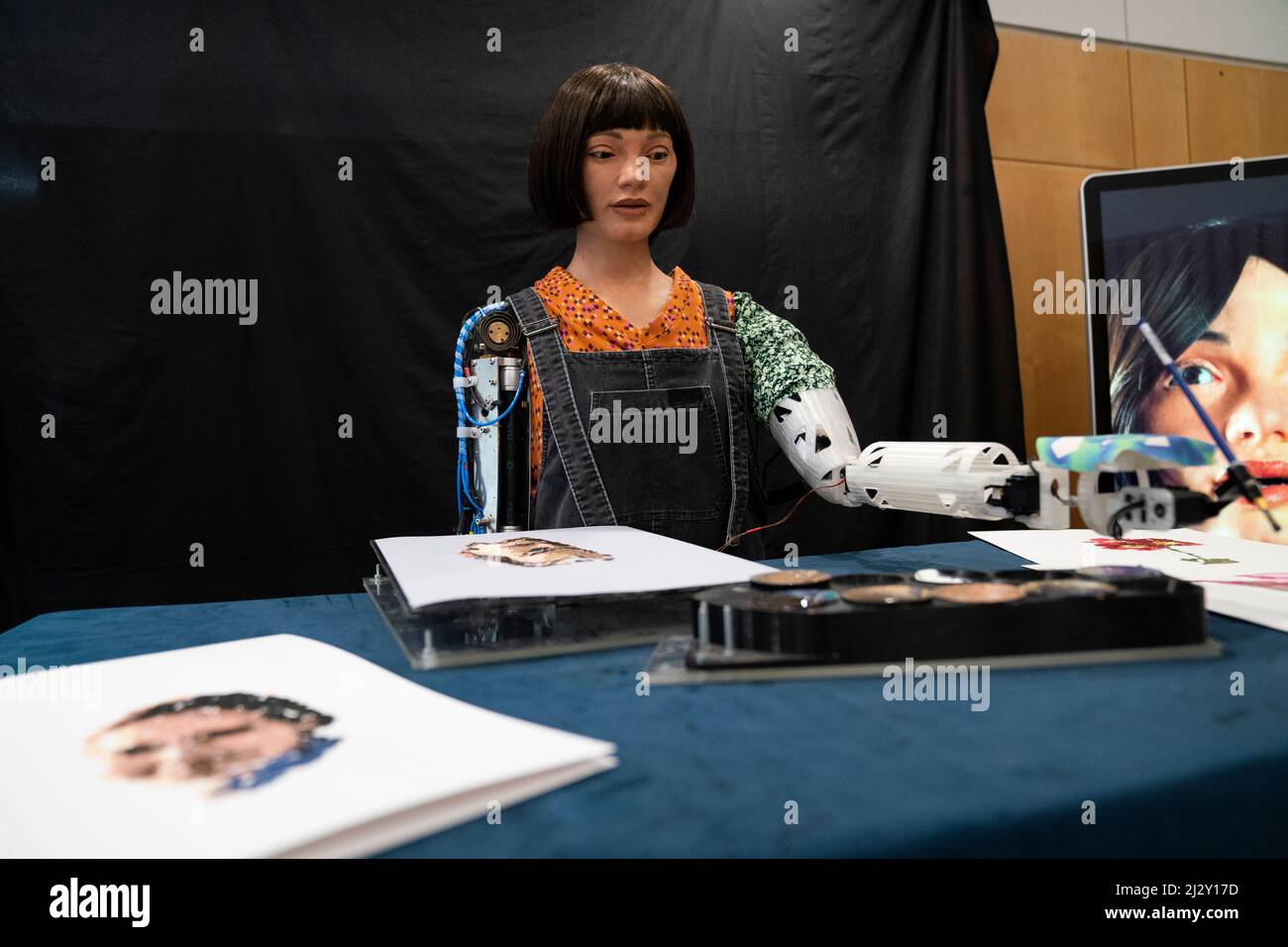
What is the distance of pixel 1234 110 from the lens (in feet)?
9.07

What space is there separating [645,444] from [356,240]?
3.19 feet

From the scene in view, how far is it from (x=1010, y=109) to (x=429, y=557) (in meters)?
2.39

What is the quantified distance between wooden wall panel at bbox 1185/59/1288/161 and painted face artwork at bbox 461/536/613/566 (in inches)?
109

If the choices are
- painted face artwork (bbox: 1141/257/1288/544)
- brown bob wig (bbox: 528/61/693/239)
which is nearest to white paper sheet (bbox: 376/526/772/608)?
brown bob wig (bbox: 528/61/693/239)

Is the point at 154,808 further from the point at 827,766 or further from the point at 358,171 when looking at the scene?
the point at 358,171

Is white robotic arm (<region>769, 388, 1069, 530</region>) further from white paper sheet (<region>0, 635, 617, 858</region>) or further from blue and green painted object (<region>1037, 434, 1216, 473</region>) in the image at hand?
white paper sheet (<region>0, 635, 617, 858</region>)

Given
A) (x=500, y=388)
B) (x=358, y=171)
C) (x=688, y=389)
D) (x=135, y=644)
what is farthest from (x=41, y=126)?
(x=135, y=644)

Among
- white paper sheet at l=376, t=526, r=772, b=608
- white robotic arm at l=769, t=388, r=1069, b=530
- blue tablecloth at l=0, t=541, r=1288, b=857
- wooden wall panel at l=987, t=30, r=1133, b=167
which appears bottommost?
blue tablecloth at l=0, t=541, r=1288, b=857

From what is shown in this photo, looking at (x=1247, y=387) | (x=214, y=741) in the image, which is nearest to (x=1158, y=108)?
(x=1247, y=387)

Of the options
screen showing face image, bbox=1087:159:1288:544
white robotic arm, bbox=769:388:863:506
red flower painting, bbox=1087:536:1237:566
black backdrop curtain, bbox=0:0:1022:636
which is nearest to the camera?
red flower painting, bbox=1087:536:1237:566

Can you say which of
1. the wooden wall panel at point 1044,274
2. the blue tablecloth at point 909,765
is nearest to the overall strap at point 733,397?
the blue tablecloth at point 909,765

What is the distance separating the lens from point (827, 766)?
407 mm

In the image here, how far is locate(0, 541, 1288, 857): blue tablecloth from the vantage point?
1.14 ft

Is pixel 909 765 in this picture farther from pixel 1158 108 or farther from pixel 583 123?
pixel 1158 108
